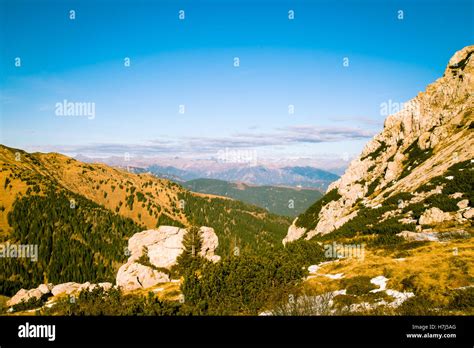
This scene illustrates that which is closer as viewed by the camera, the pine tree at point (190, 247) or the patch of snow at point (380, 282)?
the patch of snow at point (380, 282)

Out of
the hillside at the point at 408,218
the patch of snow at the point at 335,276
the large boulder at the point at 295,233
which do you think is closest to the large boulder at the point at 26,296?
the hillside at the point at 408,218

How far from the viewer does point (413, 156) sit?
12581cm

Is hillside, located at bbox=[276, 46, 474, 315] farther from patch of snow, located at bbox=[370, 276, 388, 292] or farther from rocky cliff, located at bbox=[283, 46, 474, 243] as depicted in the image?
rocky cliff, located at bbox=[283, 46, 474, 243]

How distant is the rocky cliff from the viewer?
99562 mm

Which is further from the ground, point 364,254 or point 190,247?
point 364,254

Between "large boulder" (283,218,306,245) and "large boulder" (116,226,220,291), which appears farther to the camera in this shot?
"large boulder" (283,218,306,245)

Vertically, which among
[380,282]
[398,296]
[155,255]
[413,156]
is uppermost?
[413,156]

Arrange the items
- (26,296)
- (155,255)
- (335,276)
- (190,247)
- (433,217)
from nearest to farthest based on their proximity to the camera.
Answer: (335,276) → (433,217) → (26,296) → (190,247) → (155,255)

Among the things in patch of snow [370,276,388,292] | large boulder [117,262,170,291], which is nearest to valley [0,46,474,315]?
patch of snow [370,276,388,292]

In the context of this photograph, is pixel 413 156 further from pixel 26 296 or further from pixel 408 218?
pixel 26 296

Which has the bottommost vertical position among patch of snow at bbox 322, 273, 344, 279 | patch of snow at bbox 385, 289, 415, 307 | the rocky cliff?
patch of snow at bbox 322, 273, 344, 279

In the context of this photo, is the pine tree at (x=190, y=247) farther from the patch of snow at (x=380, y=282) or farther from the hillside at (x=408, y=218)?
the patch of snow at (x=380, y=282)

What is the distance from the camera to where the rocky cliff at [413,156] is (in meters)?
99.6

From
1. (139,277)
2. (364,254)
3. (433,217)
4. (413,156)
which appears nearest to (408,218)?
(433,217)
